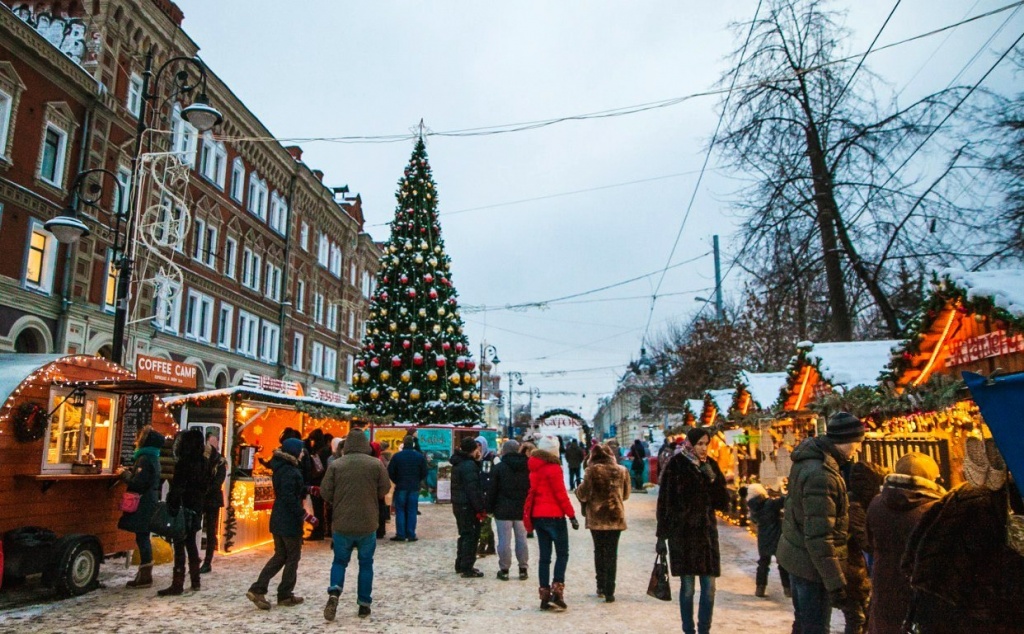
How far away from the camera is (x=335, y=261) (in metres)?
42.8

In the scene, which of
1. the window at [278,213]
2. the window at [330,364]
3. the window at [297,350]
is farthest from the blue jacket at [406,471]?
the window at [330,364]

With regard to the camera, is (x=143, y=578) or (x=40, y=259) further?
(x=40, y=259)

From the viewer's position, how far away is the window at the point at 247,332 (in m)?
31.5

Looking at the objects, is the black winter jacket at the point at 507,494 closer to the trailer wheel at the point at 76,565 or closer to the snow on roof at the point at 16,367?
the trailer wheel at the point at 76,565

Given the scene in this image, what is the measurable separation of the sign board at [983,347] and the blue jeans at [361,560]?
593 centimetres

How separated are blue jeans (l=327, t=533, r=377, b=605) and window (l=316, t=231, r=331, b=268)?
3443cm

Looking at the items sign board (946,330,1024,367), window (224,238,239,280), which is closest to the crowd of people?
sign board (946,330,1024,367)

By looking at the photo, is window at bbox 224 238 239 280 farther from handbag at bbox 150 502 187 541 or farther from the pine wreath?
handbag at bbox 150 502 187 541

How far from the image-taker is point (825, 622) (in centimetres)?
482

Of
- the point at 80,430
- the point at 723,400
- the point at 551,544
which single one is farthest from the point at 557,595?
the point at 723,400

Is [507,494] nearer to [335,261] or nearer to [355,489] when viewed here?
[355,489]

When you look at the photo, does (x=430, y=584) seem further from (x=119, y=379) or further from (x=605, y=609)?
(x=119, y=379)

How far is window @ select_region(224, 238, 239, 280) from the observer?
3008 centimetres

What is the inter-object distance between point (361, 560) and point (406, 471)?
5.43 metres
